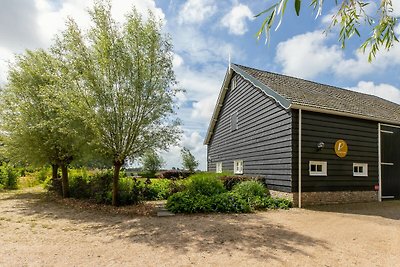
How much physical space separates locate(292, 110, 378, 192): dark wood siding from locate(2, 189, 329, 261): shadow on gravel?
3.46 meters

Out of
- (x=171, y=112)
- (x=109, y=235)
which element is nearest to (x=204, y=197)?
(x=171, y=112)

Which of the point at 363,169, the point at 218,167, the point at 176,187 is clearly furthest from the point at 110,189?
the point at 363,169

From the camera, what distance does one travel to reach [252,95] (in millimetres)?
14859

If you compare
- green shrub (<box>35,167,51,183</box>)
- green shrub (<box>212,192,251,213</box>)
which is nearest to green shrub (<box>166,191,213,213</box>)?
green shrub (<box>212,192,251,213</box>)

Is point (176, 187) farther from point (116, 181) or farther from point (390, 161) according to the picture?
point (390, 161)

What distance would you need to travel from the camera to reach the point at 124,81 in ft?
31.8

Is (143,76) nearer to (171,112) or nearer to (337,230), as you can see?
(171,112)

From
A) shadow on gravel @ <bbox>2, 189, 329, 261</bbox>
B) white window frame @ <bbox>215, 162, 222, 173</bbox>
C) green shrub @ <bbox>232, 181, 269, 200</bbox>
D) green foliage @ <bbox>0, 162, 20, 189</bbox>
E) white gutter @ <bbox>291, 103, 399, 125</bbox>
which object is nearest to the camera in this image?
shadow on gravel @ <bbox>2, 189, 329, 261</bbox>

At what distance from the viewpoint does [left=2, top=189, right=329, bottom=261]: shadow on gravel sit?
5734 mm

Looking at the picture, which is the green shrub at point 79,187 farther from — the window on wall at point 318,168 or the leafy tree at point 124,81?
the window on wall at point 318,168

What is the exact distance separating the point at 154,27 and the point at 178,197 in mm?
6496

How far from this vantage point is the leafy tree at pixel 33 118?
12211mm

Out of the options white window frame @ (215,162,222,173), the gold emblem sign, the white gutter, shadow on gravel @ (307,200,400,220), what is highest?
the white gutter

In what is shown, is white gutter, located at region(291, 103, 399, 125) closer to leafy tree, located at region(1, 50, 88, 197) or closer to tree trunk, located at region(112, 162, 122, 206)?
tree trunk, located at region(112, 162, 122, 206)
